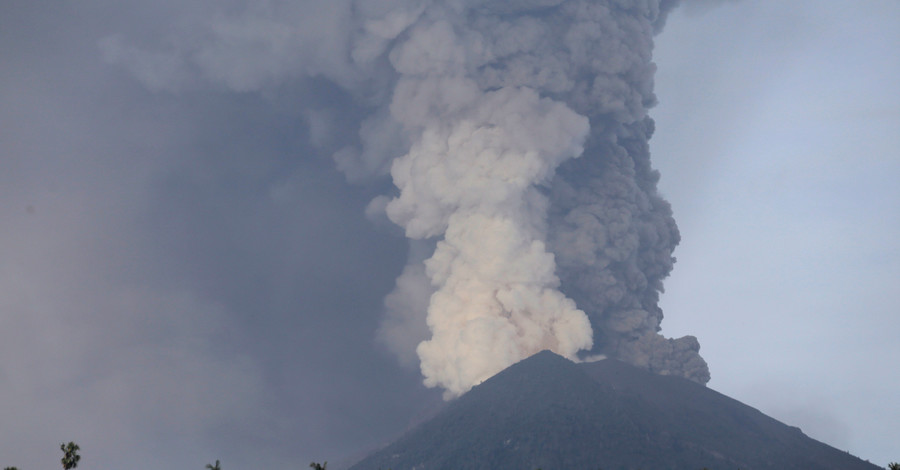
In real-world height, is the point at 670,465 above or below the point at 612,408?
below

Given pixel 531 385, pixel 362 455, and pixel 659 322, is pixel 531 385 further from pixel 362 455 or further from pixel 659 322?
pixel 362 455

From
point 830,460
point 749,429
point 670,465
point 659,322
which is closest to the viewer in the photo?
point 670,465

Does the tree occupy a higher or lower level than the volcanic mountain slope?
lower

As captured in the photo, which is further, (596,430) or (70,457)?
(596,430)

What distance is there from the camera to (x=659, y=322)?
9862cm

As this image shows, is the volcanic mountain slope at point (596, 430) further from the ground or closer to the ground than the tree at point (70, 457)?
further from the ground

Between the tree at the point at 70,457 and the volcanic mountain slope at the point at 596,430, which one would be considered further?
the volcanic mountain slope at the point at 596,430

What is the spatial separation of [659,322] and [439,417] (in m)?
28.8

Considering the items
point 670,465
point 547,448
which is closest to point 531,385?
point 547,448

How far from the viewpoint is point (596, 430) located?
83.8 meters

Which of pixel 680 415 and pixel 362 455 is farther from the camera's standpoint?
pixel 362 455

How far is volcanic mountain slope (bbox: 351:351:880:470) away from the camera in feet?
261

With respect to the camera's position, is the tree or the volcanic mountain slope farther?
the volcanic mountain slope

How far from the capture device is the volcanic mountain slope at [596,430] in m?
79.6
